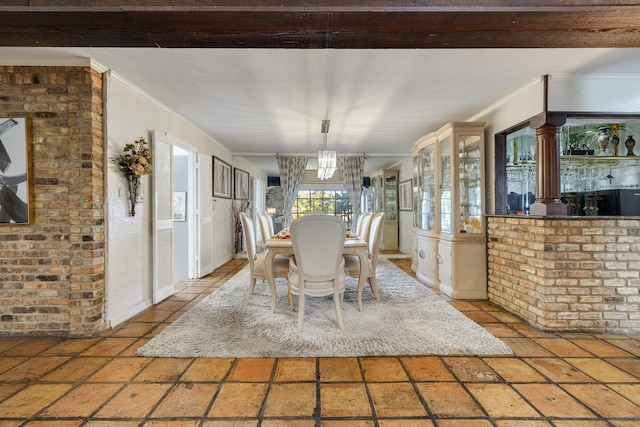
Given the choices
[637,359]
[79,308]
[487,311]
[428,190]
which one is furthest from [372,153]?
[79,308]

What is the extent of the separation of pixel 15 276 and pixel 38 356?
0.79 metres

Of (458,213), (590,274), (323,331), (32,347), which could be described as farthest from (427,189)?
(32,347)

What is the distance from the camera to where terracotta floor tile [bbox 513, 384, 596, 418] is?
161 cm

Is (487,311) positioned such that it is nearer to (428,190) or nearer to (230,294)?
(428,190)

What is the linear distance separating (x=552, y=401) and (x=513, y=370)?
0.32 m

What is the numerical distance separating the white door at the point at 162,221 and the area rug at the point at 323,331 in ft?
1.94

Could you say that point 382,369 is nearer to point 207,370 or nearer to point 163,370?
point 207,370

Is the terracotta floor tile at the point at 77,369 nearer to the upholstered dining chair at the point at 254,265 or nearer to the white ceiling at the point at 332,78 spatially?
the upholstered dining chair at the point at 254,265

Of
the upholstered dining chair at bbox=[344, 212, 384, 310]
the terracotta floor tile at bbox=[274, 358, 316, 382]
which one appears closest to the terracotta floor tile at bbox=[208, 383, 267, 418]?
the terracotta floor tile at bbox=[274, 358, 316, 382]

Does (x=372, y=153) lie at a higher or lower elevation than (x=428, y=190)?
higher

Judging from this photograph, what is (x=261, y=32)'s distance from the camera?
131 cm

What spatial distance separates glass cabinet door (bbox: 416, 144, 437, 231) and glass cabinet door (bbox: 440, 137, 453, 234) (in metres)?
0.14

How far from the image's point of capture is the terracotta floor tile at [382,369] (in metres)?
1.94

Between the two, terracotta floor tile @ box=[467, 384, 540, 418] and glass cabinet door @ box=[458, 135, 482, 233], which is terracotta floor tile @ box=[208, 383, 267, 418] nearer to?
terracotta floor tile @ box=[467, 384, 540, 418]
